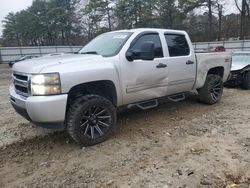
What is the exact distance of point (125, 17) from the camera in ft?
138

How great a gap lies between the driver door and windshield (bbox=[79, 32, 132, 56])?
→ 22 centimetres

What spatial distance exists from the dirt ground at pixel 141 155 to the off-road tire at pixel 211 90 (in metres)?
0.78

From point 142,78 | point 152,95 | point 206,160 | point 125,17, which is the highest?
point 125,17

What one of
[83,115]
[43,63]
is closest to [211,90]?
[83,115]

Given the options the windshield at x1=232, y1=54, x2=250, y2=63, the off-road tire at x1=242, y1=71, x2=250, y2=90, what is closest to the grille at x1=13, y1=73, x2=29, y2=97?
the off-road tire at x1=242, y1=71, x2=250, y2=90

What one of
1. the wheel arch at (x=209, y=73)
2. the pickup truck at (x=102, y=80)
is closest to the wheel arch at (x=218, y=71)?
the wheel arch at (x=209, y=73)

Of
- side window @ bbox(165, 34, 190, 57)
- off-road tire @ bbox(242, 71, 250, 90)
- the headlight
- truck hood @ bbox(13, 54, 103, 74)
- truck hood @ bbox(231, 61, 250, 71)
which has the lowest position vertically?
off-road tire @ bbox(242, 71, 250, 90)

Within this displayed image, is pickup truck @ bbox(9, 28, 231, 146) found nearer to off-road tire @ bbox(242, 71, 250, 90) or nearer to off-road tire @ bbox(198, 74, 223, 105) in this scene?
off-road tire @ bbox(198, 74, 223, 105)

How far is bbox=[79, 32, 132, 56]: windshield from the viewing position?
A: 15.4 feet

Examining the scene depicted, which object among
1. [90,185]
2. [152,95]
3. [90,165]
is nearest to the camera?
[90,185]

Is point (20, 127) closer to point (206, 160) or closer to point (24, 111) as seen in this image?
point (24, 111)

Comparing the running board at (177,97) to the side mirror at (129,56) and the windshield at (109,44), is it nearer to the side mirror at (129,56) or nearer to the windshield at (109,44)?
the side mirror at (129,56)

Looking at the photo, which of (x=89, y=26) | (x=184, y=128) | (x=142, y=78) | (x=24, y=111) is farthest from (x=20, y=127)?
(x=89, y=26)

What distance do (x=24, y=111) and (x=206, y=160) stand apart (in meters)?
2.81
